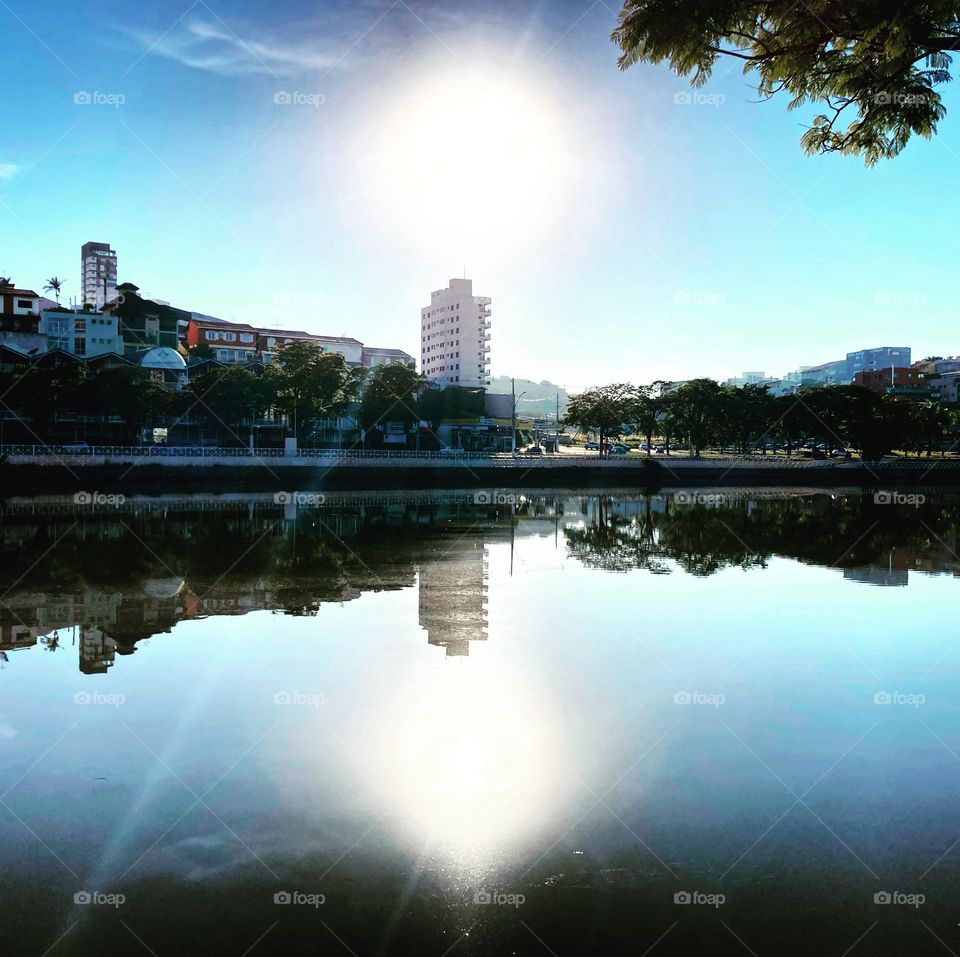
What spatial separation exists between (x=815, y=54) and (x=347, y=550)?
2084 centimetres

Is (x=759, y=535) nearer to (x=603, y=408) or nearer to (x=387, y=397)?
(x=387, y=397)

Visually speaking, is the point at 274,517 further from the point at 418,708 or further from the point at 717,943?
the point at 717,943

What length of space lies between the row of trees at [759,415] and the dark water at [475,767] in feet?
216

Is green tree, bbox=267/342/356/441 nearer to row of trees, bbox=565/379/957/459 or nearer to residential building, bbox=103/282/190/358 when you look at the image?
residential building, bbox=103/282/190/358

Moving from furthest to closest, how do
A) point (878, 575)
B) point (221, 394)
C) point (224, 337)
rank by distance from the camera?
point (224, 337) < point (221, 394) < point (878, 575)

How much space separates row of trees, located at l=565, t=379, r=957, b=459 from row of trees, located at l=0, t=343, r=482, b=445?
81.8ft

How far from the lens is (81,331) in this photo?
239 ft

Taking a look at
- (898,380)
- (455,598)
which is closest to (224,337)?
(455,598)

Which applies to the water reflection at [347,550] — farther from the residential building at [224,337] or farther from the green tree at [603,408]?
the residential building at [224,337]

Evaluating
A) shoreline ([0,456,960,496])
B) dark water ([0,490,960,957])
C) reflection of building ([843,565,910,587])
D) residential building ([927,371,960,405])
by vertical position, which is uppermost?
residential building ([927,371,960,405])

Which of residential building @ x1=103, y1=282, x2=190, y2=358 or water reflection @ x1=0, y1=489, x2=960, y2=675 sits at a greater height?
residential building @ x1=103, y1=282, x2=190, y2=358

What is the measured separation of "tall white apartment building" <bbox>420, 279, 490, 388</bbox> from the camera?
420 ft

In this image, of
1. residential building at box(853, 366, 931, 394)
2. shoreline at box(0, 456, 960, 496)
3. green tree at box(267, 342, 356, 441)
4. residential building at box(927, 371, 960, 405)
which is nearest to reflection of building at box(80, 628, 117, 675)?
shoreline at box(0, 456, 960, 496)

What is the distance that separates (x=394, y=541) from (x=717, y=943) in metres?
22.1
